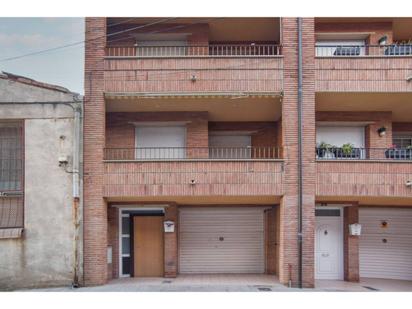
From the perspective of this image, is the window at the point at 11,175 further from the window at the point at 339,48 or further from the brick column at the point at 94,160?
the window at the point at 339,48

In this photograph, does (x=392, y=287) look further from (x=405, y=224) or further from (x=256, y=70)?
(x=256, y=70)

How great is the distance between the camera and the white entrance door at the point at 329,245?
1352 cm

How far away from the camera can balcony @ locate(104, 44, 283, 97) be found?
1196 centimetres

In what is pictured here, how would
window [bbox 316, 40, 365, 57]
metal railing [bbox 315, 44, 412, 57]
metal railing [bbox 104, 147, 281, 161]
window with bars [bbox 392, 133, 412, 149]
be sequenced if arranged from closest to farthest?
metal railing [bbox 315, 44, 412, 57]
window [bbox 316, 40, 365, 57]
metal railing [bbox 104, 147, 281, 161]
window with bars [bbox 392, 133, 412, 149]

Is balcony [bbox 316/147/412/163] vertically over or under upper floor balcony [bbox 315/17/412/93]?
under

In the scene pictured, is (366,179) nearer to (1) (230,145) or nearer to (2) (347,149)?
(2) (347,149)

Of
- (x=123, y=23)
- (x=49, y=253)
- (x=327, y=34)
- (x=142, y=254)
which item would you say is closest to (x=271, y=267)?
(x=142, y=254)

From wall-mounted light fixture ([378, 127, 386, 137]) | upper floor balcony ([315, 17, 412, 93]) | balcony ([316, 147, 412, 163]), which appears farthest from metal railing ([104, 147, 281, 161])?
wall-mounted light fixture ([378, 127, 386, 137])

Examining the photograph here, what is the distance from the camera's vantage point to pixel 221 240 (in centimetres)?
1406

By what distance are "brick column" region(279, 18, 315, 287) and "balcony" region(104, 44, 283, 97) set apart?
0.44 metres

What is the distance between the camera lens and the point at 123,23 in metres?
13.5

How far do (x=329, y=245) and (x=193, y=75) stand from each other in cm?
726

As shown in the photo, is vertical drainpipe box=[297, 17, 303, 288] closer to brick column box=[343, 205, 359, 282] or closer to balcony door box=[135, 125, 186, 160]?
brick column box=[343, 205, 359, 282]

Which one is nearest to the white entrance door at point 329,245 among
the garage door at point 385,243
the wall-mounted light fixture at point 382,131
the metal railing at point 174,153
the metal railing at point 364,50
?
the garage door at point 385,243
